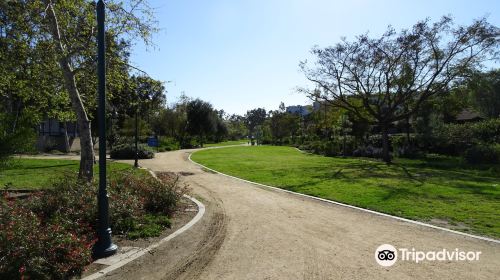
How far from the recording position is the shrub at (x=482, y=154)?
2730cm

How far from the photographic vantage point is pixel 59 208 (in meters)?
7.52

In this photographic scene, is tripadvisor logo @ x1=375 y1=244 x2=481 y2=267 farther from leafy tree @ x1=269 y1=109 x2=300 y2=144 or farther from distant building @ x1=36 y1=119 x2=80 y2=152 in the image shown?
leafy tree @ x1=269 y1=109 x2=300 y2=144

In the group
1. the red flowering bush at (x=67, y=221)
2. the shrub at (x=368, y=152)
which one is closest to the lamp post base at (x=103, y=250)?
the red flowering bush at (x=67, y=221)

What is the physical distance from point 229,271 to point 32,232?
2935 millimetres

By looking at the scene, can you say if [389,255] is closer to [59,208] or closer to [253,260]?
[253,260]

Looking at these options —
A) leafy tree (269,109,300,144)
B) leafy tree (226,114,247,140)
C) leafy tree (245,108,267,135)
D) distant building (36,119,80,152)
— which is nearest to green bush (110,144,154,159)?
distant building (36,119,80,152)

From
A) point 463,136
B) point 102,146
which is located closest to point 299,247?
point 102,146

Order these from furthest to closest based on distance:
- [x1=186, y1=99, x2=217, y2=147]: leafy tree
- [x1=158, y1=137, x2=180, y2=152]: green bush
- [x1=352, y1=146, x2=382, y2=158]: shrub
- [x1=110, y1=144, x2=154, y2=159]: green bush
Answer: [x1=186, y1=99, x2=217, y2=147]: leafy tree, [x1=158, y1=137, x2=180, y2=152]: green bush, [x1=352, y1=146, x2=382, y2=158]: shrub, [x1=110, y1=144, x2=154, y2=159]: green bush

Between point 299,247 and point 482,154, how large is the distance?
86.0 feet

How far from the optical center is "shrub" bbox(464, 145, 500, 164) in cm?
2730

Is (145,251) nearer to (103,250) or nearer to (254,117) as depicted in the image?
(103,250)

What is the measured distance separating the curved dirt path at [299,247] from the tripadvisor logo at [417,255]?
139mm

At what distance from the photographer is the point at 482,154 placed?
27.9 metres

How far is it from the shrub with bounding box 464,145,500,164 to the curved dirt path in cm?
2195
